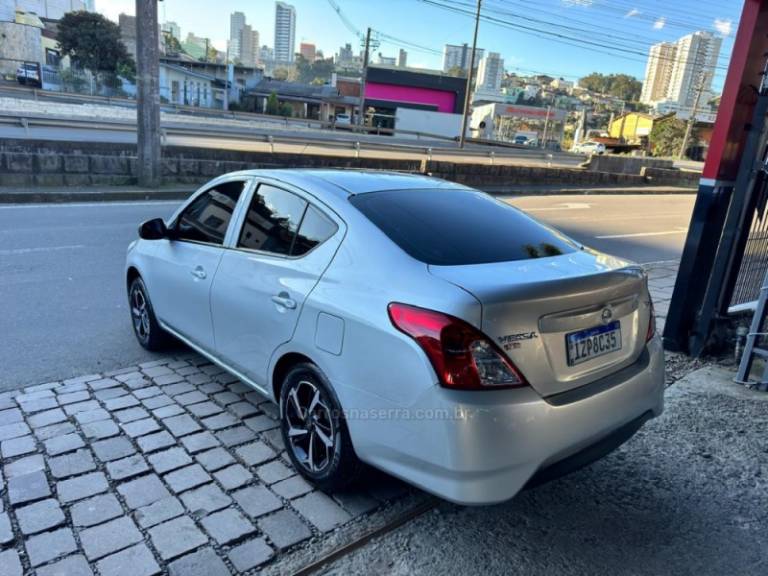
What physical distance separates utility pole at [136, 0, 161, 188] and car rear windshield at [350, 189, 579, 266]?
1092 centimetres

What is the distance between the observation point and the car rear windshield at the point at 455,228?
2672 millimetres

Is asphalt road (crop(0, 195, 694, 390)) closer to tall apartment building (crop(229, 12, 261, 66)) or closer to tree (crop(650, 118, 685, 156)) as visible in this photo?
tree (crop(650, 118, 685, 156))

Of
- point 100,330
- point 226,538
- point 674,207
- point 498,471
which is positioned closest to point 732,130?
point 498,471

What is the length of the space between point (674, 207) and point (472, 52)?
16.8m

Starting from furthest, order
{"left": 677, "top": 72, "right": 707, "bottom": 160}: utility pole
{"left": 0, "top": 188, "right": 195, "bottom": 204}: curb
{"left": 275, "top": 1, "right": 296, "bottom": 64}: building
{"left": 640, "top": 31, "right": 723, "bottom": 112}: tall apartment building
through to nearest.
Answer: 1. {"left": 275, "top": 1, "right": 296, "bottom": 64}: building
2. {"left": 677, "top": 72, "right": 707, "bottom": 160}: utility pole
3. {"left": 640, "top": 31, "right": 723, "bottom": 112}: tall apartment building
4. {"left": 0, "top": 188, "right": 195, "bottom": 204}: curb

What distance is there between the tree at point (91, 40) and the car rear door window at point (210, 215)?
5688 centimetres

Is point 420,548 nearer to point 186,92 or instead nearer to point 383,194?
point 383,194

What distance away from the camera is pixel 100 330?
5.00 m

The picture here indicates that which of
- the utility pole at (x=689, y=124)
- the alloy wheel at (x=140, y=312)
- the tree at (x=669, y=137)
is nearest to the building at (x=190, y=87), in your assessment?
the utility pole at (x=689, y=124)

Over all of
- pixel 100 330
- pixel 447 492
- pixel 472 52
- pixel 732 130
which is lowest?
pixel 100 330

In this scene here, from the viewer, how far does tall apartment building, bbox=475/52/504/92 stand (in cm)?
11619

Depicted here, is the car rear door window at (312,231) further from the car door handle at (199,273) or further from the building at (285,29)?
the building at (285,29)

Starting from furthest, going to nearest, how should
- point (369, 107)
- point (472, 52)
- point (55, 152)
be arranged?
1. point (369, 107)
2. point (472, 52)
3. point (55, 152)

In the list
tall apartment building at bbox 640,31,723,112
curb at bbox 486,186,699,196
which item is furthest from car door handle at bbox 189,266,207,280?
tall apartment building at bbox 640,31,723,112
